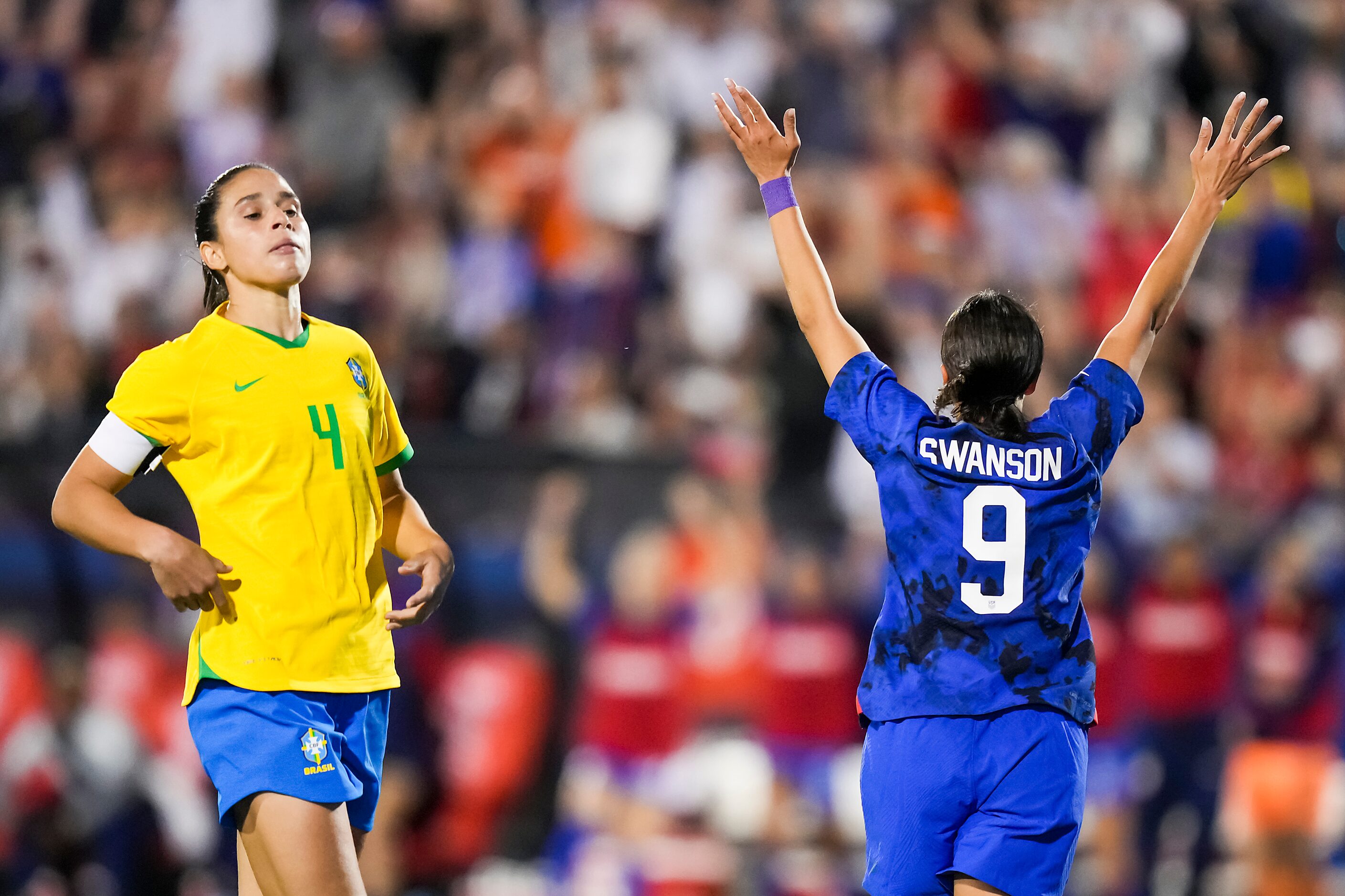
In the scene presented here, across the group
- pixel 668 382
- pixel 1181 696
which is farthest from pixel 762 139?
pixel 1181 696

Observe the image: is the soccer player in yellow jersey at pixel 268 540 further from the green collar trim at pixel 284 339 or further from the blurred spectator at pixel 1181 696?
the blurred spectator at pixel 1181 696

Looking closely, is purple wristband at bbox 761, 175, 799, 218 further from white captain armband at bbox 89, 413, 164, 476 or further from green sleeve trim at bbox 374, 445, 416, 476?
white captain armband at bbox 89, 413, 164, 476

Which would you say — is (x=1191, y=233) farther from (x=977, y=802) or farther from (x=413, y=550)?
(x=413, y=550)

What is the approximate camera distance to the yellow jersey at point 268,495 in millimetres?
3916

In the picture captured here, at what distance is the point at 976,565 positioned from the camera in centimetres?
365

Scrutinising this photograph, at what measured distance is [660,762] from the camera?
8.44 meters

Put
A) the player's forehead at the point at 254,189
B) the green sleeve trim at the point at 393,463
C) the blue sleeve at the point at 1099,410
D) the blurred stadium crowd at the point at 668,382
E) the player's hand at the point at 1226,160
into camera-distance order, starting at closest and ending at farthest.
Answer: the blue sleeve at the point at 1099,410 → the player's forehead at the point at 254,189 → the player's hand at the point at 1226,160 → the green sleeve trim at the point at 393,463 → the blurred stadium crowd at the point at 668,382

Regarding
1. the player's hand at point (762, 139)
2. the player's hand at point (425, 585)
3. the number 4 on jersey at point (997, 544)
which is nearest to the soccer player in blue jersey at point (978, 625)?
the number 4 on jersey at point (997, 544)

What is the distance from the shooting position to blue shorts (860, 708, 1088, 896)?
11.9 ft

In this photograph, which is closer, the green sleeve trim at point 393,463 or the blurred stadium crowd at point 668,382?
the green sleeve trim at point 393,463

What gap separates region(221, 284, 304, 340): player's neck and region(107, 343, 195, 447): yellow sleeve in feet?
0.77

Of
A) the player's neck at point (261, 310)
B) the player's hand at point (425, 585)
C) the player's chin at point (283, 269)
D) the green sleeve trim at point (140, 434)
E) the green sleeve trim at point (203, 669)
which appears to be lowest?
the green sleeve trim at point (203, 669)

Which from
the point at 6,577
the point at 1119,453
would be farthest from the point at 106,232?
the point at 1119,453

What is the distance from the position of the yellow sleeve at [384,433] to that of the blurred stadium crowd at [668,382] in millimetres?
→ 3765
